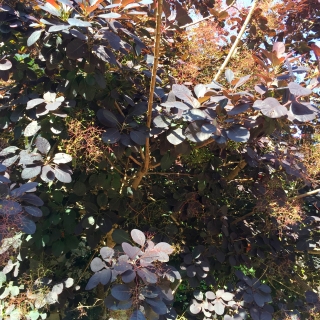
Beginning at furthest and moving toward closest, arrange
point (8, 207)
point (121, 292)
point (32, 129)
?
point (32, 129) → point (121, 292) → point (8, 207)

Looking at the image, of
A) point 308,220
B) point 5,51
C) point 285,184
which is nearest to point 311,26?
point 285,184

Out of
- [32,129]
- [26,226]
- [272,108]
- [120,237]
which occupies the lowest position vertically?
[120,237]

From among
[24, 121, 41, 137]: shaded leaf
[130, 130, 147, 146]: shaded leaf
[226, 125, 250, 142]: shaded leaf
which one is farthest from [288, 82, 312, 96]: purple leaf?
[24, 121, 41, 137]: shaded leaf

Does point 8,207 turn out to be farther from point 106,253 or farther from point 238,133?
point 238,133

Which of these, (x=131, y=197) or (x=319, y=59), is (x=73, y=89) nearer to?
(x=131, y=197)

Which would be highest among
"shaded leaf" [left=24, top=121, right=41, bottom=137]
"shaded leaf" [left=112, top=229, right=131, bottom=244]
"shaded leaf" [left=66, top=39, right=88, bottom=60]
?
"shaded leaf" [left=66, top=39, right=88, bottom=60]

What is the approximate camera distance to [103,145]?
1266mm

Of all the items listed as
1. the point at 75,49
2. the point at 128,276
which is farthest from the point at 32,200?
the point at 75,49

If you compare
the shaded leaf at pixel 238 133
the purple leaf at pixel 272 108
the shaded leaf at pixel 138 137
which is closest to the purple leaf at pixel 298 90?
the purple leaf at pixel 272 108

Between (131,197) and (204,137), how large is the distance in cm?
59

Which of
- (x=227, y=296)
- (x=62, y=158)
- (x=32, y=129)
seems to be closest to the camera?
(x=62, y=158)

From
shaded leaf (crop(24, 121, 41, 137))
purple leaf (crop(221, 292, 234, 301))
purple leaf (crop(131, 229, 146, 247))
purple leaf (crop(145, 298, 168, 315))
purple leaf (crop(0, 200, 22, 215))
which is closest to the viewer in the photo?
purple leaf (crop(0, 200, 22, 215))

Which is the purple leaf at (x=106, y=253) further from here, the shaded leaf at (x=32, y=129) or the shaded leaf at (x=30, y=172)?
the shaded leaf at (x=32, y=129)

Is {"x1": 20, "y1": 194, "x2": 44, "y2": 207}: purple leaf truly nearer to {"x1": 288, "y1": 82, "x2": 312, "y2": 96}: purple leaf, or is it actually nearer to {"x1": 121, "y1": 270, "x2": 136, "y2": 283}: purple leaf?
{"x1": 121, "y1": 270, "x2": 136, "y2": 283}: purple leaf
